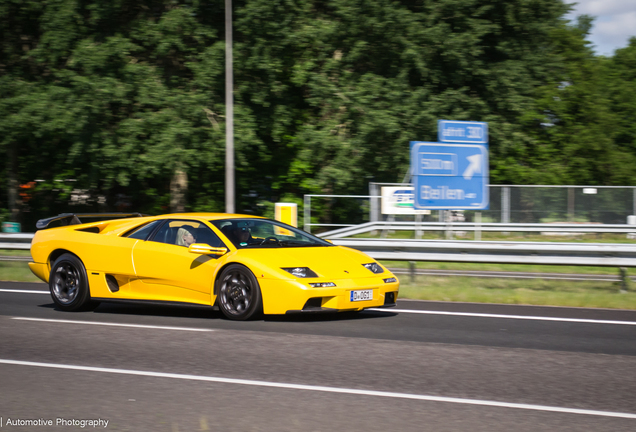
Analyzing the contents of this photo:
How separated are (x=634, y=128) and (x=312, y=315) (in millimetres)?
27544

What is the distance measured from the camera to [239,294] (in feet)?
27.6

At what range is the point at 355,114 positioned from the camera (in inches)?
963

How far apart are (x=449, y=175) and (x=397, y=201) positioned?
958 cm

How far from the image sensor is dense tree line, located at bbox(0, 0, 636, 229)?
76.4 feet

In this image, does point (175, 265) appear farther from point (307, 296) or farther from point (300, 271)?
point (307, 296)

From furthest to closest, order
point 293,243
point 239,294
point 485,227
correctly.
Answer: point 485,227
point 293,243
point 239,294

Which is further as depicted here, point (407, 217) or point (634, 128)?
point (634, 128)

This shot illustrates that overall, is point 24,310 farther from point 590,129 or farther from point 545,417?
point 590,129

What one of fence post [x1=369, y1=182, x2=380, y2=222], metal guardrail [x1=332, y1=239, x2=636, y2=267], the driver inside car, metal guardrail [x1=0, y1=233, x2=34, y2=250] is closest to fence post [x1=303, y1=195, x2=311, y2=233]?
fence post [x1=369, y1=182, x2=380, y2=222]

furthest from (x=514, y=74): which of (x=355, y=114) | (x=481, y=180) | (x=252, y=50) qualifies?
(x=481, y=180)

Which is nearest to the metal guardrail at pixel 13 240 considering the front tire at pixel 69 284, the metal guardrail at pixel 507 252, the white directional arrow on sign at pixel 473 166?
the front tire at pixel 69 284

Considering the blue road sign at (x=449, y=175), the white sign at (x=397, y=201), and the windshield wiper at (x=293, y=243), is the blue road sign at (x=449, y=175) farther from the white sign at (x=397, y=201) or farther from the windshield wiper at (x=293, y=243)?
the white sign at (x=397, y=201)

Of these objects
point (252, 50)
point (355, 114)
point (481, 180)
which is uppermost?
point (252, 50)

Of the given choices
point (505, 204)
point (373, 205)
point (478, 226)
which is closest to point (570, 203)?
point (505, 204)
